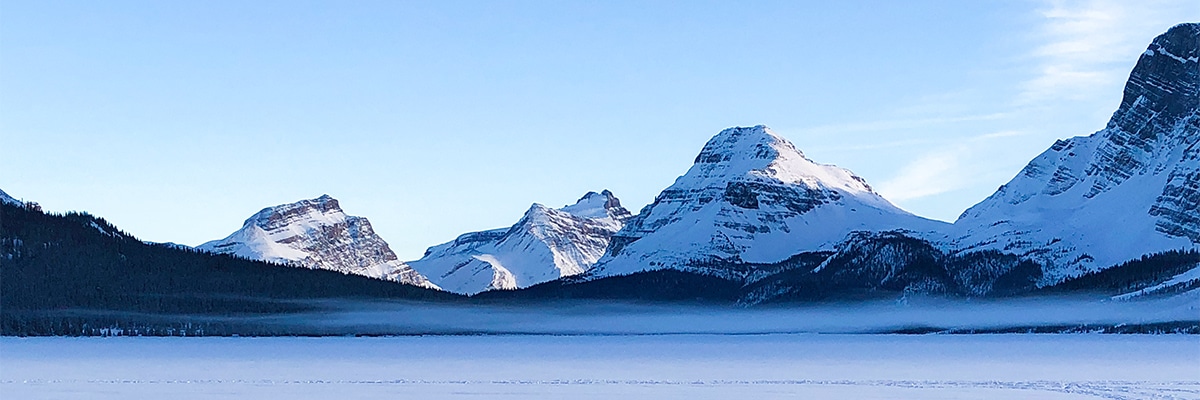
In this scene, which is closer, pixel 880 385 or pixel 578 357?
pixel 880 385

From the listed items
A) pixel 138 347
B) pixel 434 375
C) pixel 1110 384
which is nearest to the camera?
pixel 1110 384

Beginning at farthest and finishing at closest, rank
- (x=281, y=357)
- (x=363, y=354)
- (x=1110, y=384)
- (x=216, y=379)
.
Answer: (x=363, y=354) < (x=281, y=357) < (x=216, y=379) < (x=1110, y=384)

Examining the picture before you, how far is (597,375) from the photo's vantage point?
11388 cm

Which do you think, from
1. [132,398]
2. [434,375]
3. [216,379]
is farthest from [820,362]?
[132,398]

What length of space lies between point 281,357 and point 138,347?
36598mm

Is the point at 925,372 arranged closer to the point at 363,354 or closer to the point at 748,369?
the point at 748,369

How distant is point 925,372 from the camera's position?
117625mm

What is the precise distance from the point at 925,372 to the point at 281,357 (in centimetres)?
6528

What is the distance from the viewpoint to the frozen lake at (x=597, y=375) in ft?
294

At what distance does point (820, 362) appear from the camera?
142m

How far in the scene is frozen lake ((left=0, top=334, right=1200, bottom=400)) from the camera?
294 ft

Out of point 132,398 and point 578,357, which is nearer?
point 132,398

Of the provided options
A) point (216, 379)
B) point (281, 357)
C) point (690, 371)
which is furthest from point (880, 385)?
point (281, 357)

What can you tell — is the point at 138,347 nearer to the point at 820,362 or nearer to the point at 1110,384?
the point at 820,362
